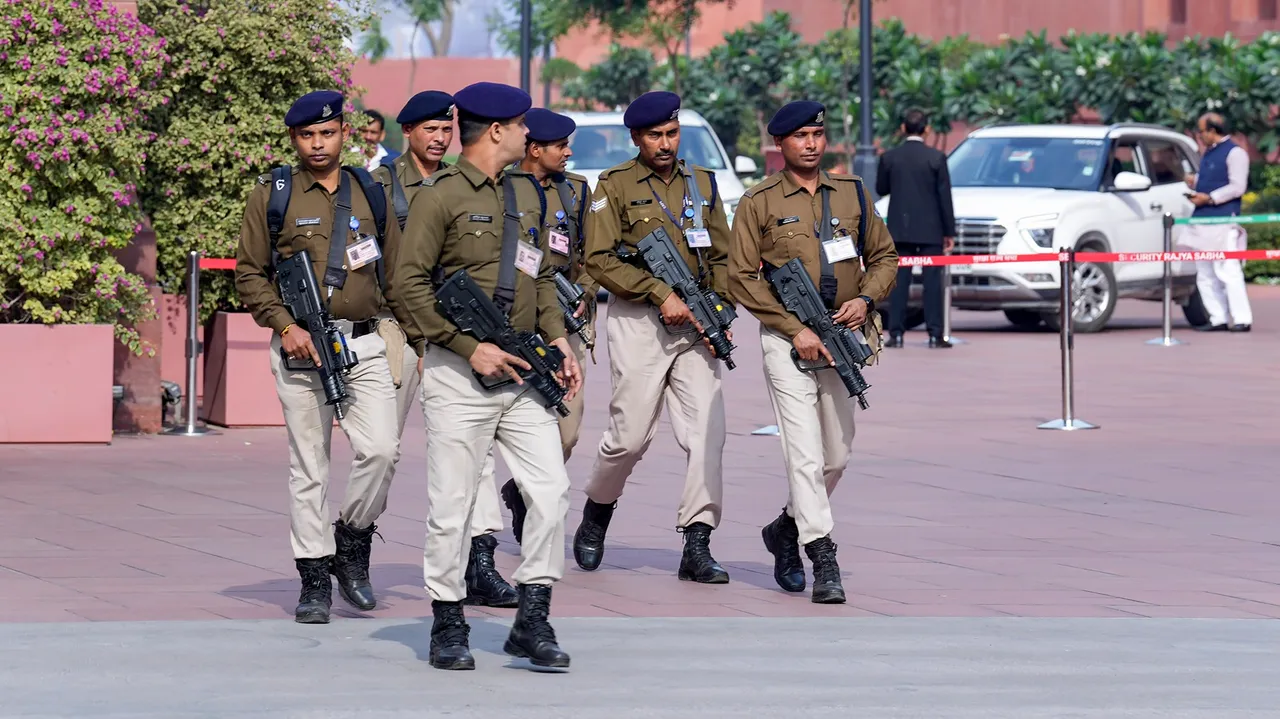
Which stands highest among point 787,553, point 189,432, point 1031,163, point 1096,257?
point 1031,163

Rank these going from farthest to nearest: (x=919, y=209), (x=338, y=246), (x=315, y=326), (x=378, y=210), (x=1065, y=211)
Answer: (x=1065, y=211) → (x=919, y=209) → (x=378, y=210) → (x=338, y=246) → (x=315, y=326)

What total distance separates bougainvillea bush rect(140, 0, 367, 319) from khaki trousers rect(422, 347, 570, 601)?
6147mm

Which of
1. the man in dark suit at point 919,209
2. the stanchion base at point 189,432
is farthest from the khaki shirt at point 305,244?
the man in dark suit at point 919,209

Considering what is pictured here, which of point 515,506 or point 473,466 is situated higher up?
point 473,466

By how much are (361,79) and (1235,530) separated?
77.4 metres

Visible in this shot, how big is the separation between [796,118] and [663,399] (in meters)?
1.26

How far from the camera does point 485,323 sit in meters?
6.48

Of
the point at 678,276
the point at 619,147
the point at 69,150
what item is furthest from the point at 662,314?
the point at 619,147

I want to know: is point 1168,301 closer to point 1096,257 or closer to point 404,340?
point 1096,257

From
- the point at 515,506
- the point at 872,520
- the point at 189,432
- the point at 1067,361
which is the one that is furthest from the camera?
the point at 1067,361

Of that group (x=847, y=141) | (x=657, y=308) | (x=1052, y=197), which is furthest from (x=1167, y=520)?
(x=847, y=141)

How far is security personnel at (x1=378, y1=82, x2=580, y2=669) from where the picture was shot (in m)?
6.49

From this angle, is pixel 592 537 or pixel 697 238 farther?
pixel 592 537

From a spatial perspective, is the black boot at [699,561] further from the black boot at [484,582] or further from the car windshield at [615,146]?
the car windshield at [615,146]
